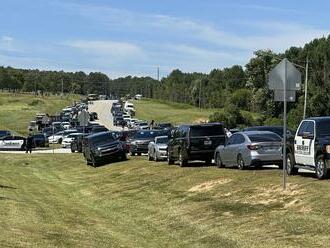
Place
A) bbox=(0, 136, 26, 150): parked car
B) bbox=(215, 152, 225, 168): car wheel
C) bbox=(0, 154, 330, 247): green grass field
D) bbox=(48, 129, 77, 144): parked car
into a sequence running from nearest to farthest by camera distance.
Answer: bbox=(0, 154, 330, 247): green grass field
bbox=(215, 152, 225, 168): car wheel
bbox=(0, 136, 26, 150): parked car
bbox=(48, 129, 77, 144): parked car

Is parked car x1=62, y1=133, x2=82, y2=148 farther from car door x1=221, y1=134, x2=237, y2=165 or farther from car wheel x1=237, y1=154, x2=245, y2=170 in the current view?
car wheel x1=237, y1=154, x2=245, y2=170

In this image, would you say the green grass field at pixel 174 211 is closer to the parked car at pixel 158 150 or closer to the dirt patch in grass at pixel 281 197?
the dirt patch in grass at pixel 281 197

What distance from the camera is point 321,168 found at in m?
19.3

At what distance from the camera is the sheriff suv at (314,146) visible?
19.1 meters

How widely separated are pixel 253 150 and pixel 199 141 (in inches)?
212

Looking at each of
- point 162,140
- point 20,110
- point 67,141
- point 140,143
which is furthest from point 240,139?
point 20,110

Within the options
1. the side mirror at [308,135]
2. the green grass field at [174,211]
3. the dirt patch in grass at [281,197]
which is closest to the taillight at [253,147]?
the green grass field at [174,211]

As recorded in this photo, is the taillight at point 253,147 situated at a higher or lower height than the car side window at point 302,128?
lower

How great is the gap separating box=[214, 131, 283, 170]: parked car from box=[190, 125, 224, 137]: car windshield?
3523 mm

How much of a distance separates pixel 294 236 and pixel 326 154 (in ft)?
19.9

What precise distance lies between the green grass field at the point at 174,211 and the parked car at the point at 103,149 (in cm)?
911

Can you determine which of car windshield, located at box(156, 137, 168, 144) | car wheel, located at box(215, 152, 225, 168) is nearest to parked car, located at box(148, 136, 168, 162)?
car windshield, located at box(156, 137, 168, 144)

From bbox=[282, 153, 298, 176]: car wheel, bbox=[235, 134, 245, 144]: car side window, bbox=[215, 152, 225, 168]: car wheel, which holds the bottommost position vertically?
bbox=[215, 152, 225, 168]: car wheel

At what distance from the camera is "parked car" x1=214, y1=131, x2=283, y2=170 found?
24.5 metres
